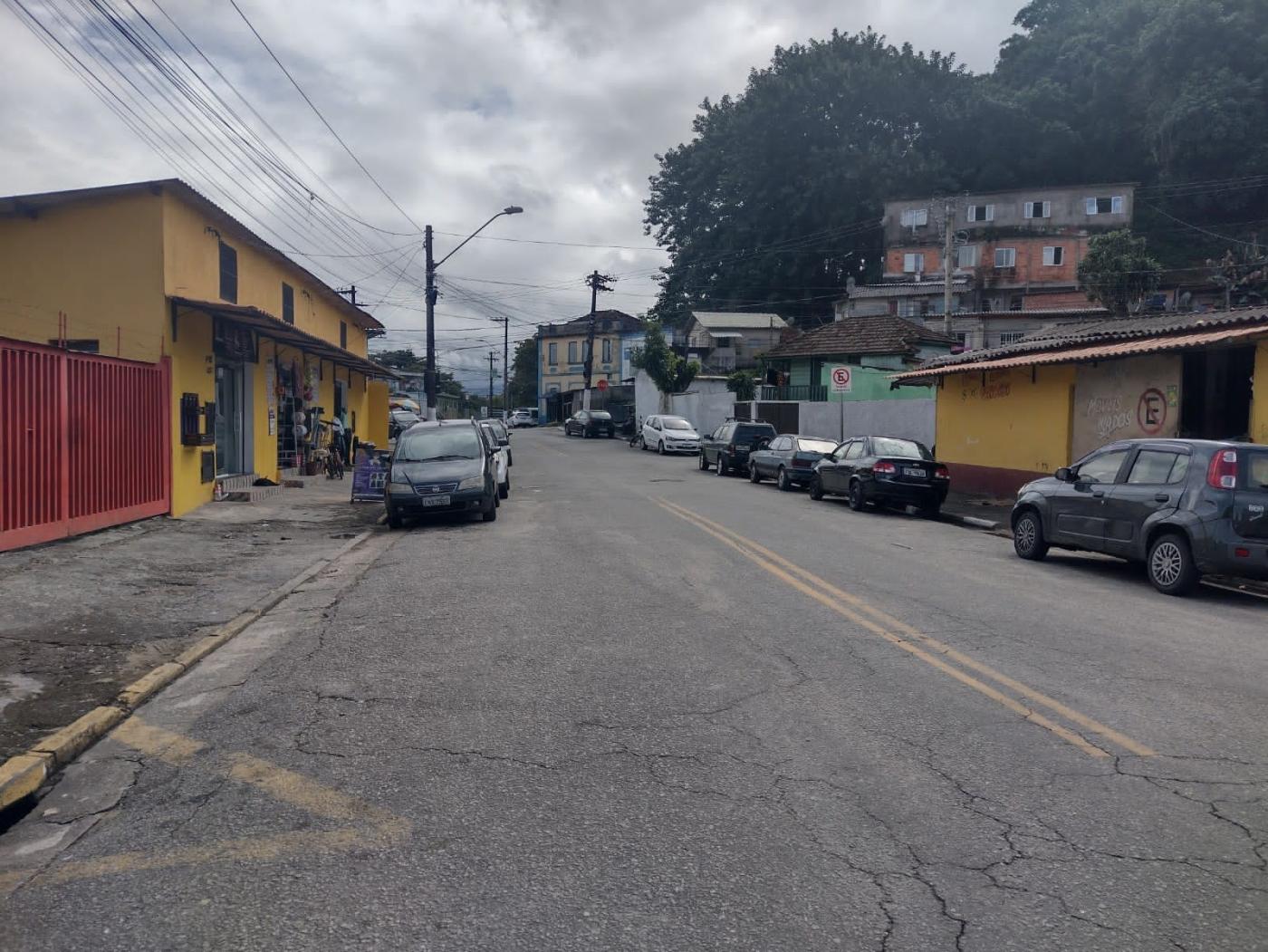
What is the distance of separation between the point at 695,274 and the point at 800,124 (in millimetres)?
12701

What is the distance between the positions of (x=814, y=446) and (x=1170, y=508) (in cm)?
1345

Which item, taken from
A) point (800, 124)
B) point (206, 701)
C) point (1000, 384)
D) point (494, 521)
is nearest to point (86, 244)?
point (494, 521)

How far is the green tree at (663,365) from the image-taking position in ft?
163

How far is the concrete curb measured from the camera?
468 centimetres

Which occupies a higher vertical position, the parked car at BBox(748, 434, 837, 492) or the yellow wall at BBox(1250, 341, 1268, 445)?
the yellow wall at BBox(1250, 341, 1268, 445)

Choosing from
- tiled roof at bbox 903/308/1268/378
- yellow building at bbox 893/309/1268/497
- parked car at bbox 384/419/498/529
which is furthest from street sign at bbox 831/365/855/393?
parked car at bbox 384/419/498/529

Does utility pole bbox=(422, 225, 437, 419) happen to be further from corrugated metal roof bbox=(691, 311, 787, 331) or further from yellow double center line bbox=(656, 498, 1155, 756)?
corrugated metal roof bbox=(691, 311, 787, 331)

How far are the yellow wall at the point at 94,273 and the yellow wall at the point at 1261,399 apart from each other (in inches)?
636

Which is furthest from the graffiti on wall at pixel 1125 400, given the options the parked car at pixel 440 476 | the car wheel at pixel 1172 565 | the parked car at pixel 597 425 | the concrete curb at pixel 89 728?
the parked car at pixel 597 425

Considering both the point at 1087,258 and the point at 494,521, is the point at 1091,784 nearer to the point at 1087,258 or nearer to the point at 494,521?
the point at 494,521

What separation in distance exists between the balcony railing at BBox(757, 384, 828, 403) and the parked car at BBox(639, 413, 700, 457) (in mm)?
4154

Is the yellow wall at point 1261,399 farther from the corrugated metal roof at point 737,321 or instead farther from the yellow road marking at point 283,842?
the corrugated metal roof at point 737,321

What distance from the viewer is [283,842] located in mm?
4020

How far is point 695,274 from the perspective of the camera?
7056cm
